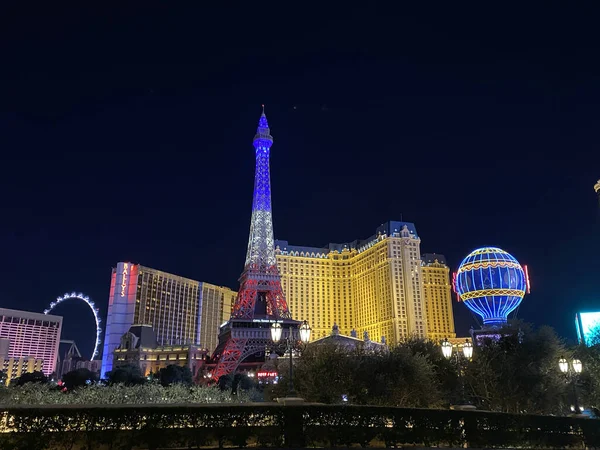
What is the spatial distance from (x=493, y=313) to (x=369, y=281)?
68.8 metres

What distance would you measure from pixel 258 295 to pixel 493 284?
51543 mm

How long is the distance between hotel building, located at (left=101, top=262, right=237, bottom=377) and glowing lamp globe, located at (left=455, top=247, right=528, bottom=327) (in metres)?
79.6

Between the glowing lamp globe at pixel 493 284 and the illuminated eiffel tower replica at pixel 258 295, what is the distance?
31.5 m

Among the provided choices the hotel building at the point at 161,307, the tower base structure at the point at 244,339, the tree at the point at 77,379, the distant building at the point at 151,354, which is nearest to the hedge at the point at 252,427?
the tower base structure at the point at 244,339

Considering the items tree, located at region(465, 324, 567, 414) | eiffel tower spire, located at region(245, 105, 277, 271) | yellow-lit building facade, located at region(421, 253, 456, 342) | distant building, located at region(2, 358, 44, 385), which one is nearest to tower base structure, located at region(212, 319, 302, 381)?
eiffel tower spire, located at region(245, 105, 277, 271)

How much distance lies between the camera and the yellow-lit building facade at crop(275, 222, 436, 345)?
11775cm

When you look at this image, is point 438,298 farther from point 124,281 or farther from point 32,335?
point 32,335

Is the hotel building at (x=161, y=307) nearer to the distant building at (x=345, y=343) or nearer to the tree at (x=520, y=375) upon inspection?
the distant building at (x=345, y=343)

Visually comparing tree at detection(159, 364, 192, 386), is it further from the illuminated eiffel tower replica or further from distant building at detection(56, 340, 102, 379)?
distant building at detection(56, 340, 102, 379)

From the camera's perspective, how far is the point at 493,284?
6009cm

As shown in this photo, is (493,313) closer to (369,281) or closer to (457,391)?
(457,391)

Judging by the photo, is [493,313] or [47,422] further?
[493,313]

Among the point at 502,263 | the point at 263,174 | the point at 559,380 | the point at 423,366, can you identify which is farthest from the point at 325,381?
the point at 263,174

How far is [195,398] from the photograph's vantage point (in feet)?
114
